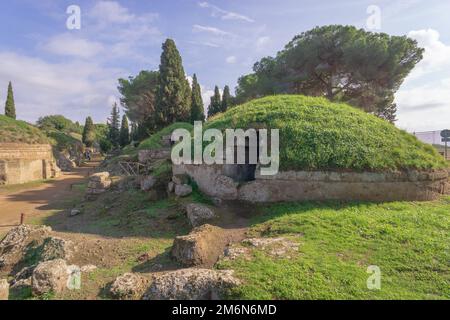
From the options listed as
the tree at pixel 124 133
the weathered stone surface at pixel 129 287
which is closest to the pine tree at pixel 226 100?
the tree at pixel 124 133

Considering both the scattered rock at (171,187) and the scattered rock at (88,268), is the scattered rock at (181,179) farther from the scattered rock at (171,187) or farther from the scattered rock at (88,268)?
the scattered rock at (88,268)

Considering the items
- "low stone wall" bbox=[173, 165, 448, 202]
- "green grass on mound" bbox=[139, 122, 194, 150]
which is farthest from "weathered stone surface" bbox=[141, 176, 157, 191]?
"green grass on mound" bbox=[139, 122, 194, 150]

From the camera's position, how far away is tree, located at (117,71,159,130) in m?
36.5

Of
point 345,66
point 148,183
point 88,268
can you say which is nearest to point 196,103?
point 345,66

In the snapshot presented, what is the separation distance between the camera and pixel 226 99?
36656 mm

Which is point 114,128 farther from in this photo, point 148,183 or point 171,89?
point 148,183

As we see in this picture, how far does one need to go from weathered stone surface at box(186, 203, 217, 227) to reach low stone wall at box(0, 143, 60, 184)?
17260 millimetres

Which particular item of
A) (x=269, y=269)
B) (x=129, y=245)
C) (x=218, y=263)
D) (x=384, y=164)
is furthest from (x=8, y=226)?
(x=384, y=164)

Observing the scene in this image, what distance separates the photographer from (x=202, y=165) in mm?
9633

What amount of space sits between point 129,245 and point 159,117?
22045mm

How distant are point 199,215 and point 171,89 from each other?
21.2 meters

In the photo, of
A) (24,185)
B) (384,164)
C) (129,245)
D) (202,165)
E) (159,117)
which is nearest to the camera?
(129,245)

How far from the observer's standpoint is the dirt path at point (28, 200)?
444 inches
